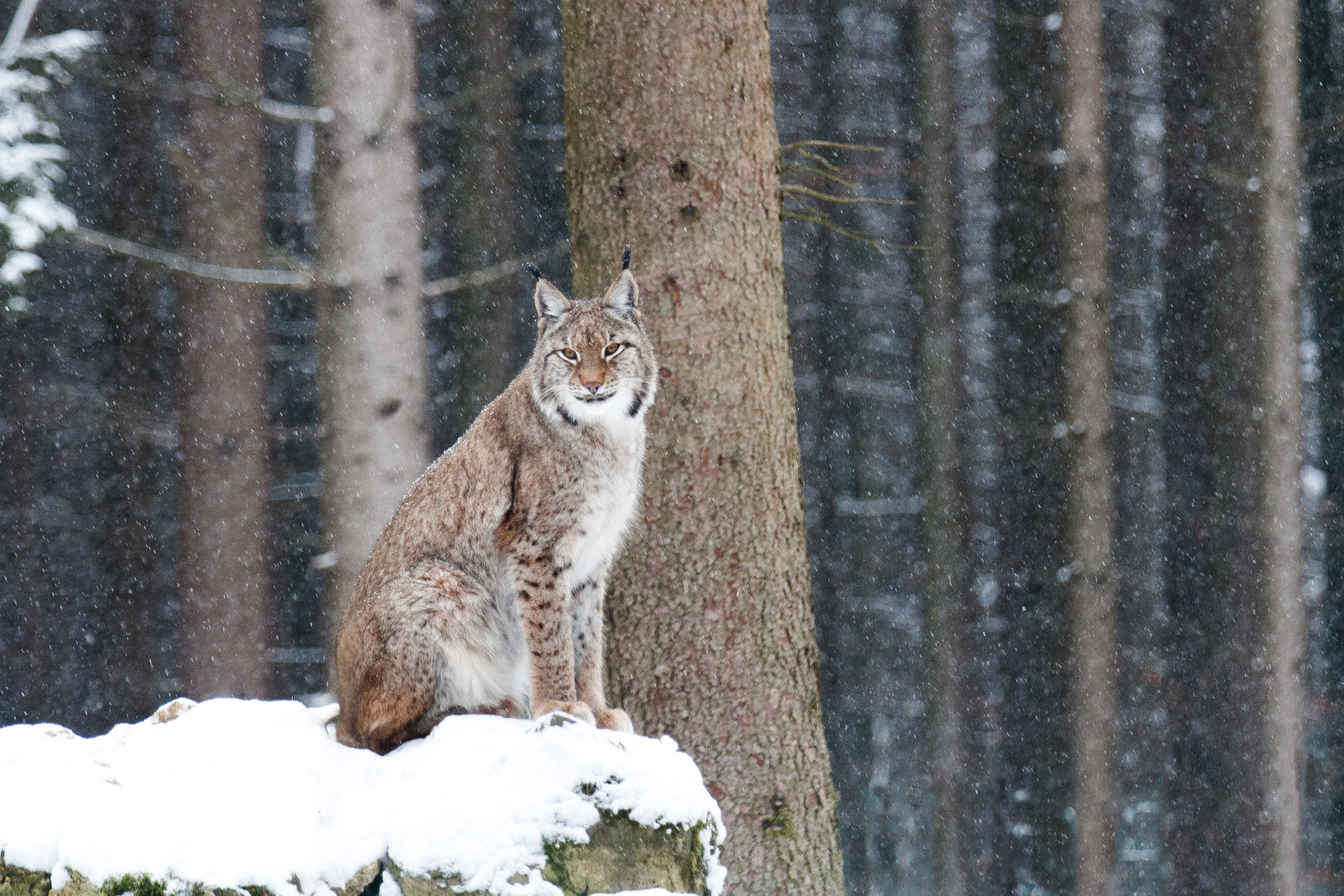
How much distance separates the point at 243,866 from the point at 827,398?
1250 centimetres

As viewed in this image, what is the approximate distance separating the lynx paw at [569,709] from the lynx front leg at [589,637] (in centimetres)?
26

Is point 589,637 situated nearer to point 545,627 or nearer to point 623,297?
point 545,627

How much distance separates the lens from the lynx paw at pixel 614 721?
14.5 feet

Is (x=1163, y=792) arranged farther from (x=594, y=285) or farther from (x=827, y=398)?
(x=594, y=285)

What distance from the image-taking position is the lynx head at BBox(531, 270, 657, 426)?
4.53m

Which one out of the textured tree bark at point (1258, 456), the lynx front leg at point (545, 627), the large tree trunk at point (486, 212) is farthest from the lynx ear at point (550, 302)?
the large tree trunk at point (486, 212)

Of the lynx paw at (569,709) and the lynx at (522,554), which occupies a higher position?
the lynx at (522,554)

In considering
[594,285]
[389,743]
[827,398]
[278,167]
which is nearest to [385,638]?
[389,743]

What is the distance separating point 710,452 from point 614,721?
3.98 feet

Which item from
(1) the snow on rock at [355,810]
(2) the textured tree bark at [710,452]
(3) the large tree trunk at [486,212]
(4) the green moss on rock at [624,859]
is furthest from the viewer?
(3) the large tree trunk at [486,212]

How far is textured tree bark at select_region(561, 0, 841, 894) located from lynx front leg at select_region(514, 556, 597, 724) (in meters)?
0.62

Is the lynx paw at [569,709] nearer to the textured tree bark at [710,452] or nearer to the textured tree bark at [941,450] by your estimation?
the textured tree bark at [710,452]

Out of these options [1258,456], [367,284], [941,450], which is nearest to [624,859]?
[367,284]

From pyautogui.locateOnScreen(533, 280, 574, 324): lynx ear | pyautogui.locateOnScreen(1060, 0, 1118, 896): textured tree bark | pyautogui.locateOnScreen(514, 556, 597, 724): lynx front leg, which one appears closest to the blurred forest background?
pyautogui.locateOnScreen(1060, 0, 1118, 896): textured tree bark
